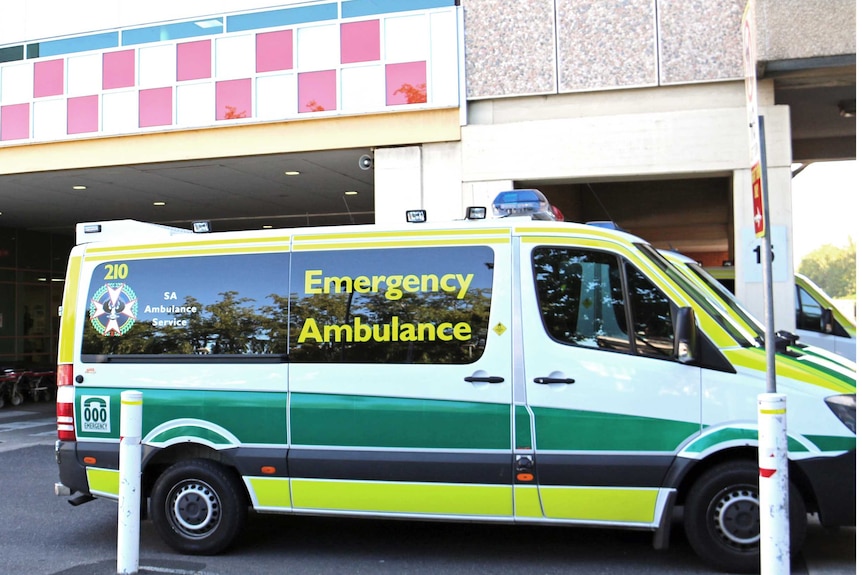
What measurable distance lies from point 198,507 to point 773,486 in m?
3.92

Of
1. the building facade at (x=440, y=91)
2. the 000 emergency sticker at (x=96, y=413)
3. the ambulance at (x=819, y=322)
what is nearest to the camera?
the 000 emergency sticker at (x=96, y=413)

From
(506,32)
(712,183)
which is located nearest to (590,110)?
(506,32)

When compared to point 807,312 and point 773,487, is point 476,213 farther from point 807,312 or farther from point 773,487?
point 807,312

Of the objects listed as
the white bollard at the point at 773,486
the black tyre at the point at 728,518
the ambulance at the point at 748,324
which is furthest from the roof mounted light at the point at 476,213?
the white bollard at the point at 773,486

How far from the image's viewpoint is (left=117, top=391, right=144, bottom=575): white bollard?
5.32m

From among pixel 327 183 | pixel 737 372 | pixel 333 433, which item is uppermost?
pixel 327 183

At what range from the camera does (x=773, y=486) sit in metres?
4.16

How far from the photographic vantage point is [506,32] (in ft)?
36.6

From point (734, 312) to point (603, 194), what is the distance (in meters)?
12.4

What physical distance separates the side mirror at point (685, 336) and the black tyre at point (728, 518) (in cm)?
73

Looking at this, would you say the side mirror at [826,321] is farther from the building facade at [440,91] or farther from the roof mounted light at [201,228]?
the roof mounted light at [201,228]

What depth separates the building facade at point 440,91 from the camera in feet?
34.4

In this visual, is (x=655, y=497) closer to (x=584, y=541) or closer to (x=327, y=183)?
(x=584, y=541)

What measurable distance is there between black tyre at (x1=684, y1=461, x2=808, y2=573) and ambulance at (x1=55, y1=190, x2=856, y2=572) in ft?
0.04
